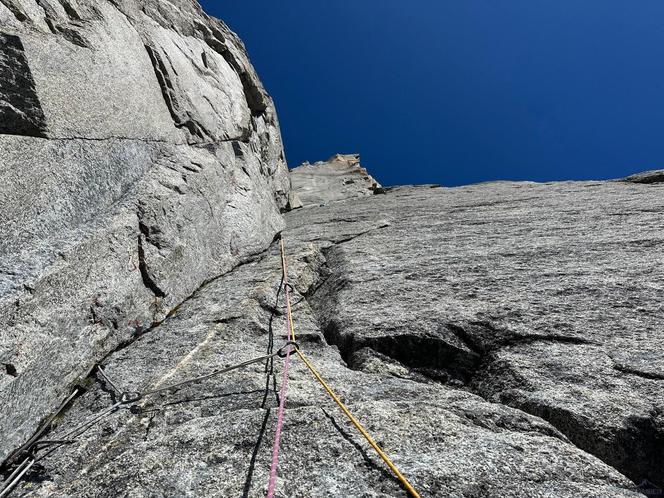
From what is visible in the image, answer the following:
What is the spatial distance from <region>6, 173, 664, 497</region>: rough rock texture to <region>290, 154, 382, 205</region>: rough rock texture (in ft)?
26.8

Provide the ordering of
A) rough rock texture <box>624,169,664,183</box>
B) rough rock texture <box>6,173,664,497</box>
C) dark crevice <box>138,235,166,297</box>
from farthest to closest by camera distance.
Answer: rough rock texture <box>624,169,664,183</box>, dark crevice <box>138,235,166,297</box>, rough rock texture <box>6,173,664,497</box>

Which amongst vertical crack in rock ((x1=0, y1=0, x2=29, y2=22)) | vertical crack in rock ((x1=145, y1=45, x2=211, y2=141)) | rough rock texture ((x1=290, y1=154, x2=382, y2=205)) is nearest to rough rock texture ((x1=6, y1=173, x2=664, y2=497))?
vertical crack in rock ((x1=145, y1=45, x2=211, y2=141))

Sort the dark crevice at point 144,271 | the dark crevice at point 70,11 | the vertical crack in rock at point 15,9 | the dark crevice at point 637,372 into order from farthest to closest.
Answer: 1. the dark crevice at point 70,11
2. the dark crevice at point 144,271
3. the vertical crack in rock at point 15,9
4. the dark crevice at point 637,372

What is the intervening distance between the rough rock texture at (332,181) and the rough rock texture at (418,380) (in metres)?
8.17

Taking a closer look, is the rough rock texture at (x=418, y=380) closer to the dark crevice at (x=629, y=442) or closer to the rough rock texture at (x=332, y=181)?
the dark crevice at (x=629, y=442)

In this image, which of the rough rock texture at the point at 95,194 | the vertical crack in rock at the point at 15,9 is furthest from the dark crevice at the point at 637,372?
the vertical crack in rock at the point at 15,9

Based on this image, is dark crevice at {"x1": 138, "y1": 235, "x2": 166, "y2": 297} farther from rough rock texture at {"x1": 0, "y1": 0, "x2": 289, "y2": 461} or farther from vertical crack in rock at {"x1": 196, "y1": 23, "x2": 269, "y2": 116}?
vertical crack in rock at {"x1": 196, "y1": 23, "x2": 269, "y2": 116}

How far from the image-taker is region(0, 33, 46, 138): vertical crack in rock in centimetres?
371

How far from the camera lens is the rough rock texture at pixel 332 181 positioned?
51.0 feet

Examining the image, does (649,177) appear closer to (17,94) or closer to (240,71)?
(240,71)

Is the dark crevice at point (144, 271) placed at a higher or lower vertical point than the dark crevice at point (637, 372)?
lower

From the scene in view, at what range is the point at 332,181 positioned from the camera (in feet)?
57.9

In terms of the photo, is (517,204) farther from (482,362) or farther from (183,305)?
(183,305)

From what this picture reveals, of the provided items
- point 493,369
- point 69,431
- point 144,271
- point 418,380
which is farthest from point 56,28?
point 493,369
